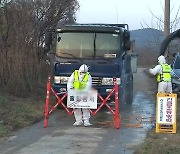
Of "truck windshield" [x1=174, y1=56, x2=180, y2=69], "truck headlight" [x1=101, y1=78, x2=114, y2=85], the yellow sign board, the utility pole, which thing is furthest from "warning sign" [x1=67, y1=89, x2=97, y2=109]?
the utility pole

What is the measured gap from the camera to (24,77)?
1844 centimetres

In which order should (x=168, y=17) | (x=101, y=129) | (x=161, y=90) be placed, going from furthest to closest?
1. (x=168, y=17)
2. (x=161, y=90)
3. (x=101, y=129)

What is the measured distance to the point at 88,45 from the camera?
15125 mm

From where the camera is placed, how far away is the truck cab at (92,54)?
→ 48.6ft

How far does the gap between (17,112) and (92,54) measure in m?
3.24

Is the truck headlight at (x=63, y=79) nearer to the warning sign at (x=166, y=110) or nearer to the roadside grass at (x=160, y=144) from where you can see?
the warning sign at (x=166, y=110)

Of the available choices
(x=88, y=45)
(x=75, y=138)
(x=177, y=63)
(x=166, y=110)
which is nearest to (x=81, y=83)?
(x=75, y=138)

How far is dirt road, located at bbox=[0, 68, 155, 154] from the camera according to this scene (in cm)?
916

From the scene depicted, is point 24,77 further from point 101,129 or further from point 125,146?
point 125,146

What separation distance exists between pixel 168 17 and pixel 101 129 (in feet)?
40.8

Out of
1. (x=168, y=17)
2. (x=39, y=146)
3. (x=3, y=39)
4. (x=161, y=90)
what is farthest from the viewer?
(x=168, y=17)

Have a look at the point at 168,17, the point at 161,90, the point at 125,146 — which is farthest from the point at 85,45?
the point at 168,17

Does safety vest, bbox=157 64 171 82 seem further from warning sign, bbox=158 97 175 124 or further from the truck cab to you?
warning sign, bbox=158 97 175 124

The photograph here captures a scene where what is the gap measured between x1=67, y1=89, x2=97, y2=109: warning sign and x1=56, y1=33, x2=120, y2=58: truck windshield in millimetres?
2757
